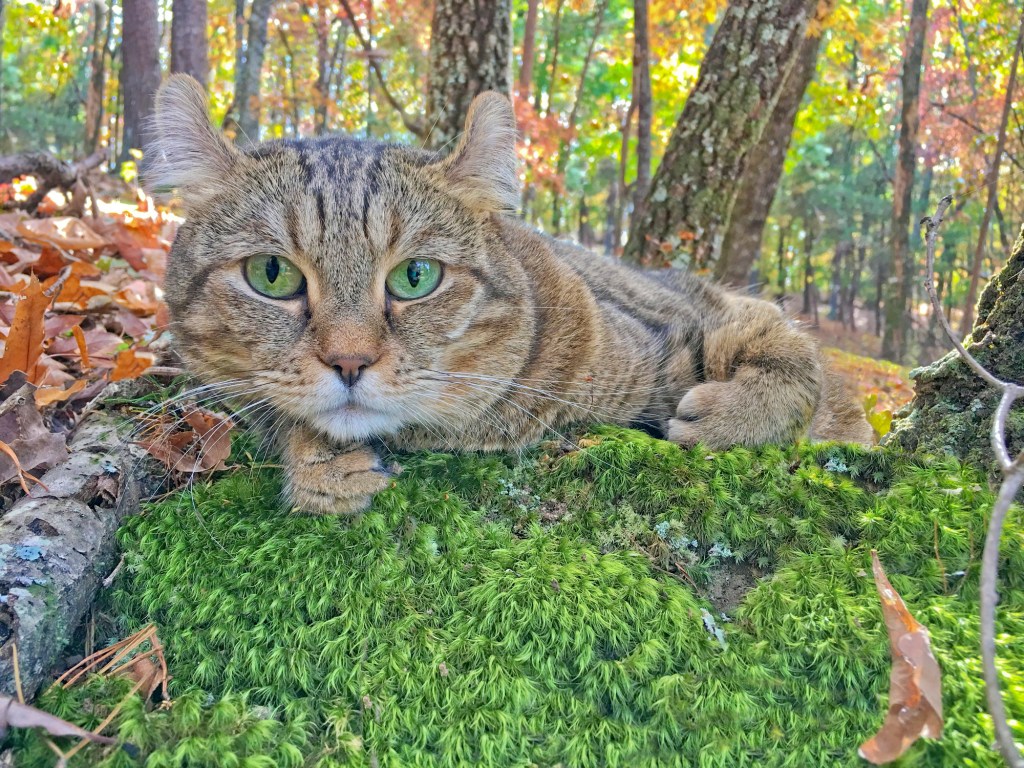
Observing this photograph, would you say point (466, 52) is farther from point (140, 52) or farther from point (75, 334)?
point (140, 52)

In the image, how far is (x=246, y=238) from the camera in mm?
2186

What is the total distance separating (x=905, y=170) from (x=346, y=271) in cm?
1422

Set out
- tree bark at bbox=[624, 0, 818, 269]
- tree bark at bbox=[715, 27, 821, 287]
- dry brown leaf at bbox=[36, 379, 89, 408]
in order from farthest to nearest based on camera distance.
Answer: tree bark at bbox=[715, 27, 821, 287]
tree bark at bbox=[624, 0, 818, 269]
dry brown leaf at bbox=[36, 379, 89, 408]

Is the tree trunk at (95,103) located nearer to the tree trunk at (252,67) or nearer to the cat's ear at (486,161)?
the tree trunk at (252,67)

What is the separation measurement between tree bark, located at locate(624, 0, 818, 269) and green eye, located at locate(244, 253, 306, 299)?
3846 mm

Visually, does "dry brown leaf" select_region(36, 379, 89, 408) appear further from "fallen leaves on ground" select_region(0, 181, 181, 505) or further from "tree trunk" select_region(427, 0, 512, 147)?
"tree trunk" select_region(427, 0, 512, 147)

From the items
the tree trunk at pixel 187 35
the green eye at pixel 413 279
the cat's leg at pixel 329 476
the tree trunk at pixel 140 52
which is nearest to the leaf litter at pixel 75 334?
the cat's leg at pixel 329 476

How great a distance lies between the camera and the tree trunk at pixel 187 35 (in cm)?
841

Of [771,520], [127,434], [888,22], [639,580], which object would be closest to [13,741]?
[127,434]

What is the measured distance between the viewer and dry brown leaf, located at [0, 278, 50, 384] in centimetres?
224

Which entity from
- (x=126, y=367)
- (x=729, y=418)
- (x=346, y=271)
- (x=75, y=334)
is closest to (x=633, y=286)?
(x=729, y=418)

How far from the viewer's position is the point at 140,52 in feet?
29.9

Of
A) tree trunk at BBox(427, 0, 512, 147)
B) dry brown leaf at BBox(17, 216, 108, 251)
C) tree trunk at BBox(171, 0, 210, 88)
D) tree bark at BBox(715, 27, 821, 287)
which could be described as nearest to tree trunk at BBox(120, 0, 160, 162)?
tree trunk at BBox(171, 0, 210, 88)

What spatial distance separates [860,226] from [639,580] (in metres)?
32.1
